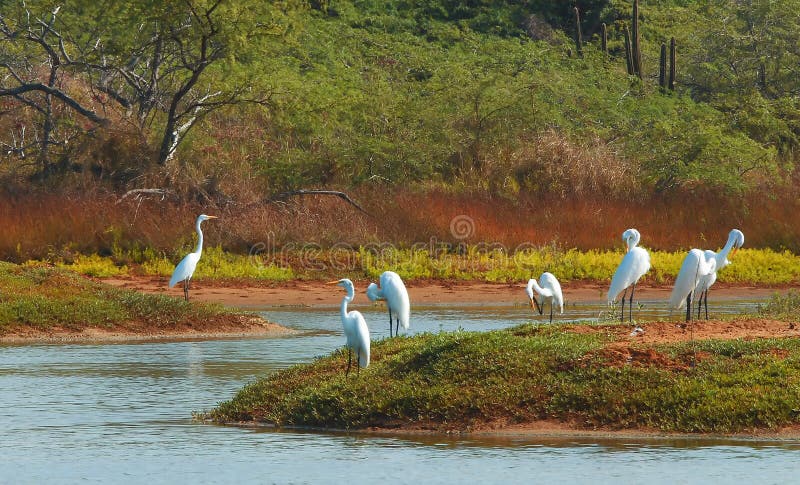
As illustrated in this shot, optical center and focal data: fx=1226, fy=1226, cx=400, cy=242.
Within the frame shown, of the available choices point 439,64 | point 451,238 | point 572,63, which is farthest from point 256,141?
point 572,63

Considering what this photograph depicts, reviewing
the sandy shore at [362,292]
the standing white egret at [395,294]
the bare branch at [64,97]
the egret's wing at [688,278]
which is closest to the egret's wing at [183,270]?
the sandy shore at [362,292]

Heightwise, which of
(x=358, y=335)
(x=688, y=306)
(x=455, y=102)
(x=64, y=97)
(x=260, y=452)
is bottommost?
(x=260, y=452)

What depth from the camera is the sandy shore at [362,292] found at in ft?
73.5

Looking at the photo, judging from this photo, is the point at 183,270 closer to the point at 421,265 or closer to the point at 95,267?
the point at 95,267

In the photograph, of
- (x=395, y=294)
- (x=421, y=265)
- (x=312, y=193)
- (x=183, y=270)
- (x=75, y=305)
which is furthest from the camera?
(x=312, y=193)

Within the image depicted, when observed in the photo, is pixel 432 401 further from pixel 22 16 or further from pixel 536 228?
pixel 22 16

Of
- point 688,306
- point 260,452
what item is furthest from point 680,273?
point 260,452

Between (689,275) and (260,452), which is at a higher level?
(689,275)

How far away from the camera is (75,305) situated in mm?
17734

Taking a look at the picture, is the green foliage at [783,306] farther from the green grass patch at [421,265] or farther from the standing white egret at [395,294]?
the green grass patch at [421,265]

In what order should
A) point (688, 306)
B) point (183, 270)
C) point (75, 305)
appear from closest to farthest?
point (688, 306)
point (75, 305)
point (183, 270)

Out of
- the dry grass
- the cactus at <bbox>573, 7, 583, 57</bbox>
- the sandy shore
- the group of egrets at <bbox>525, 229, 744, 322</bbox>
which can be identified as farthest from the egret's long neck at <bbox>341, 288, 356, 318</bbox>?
the cactus at <bbox>573, 7, 583, 57</bbox>

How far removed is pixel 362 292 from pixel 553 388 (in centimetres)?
1287

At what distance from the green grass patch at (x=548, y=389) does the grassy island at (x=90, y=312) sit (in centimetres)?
668
